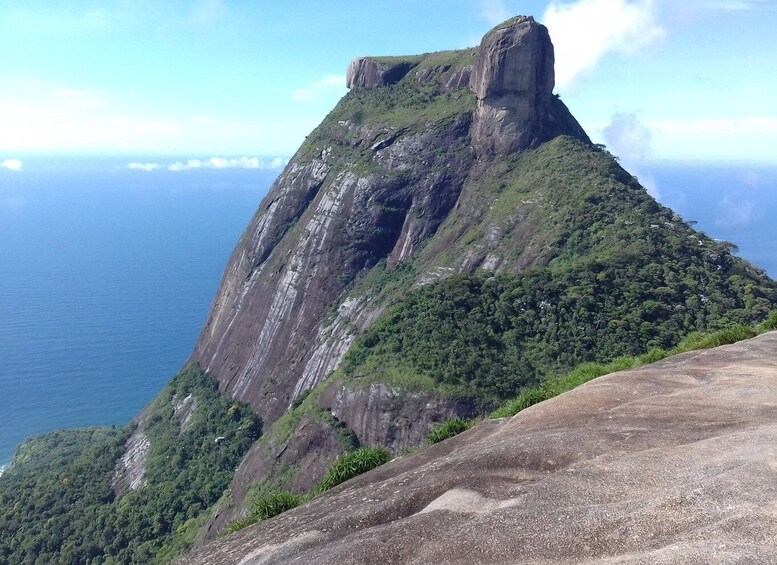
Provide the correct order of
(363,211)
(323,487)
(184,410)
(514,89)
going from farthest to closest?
(184,410) < (363,211) < (514,89) < (323,487)

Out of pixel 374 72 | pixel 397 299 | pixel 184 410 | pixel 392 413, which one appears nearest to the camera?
pixel 392 413

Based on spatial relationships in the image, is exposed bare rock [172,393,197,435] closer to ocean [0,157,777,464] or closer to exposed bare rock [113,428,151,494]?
exposed bare rock [113,428,151,494]

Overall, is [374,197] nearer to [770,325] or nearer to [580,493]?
[770,325]

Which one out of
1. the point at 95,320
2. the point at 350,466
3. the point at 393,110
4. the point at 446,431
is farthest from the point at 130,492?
the point at 95,320

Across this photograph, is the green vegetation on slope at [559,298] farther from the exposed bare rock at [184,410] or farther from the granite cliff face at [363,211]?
the exposed bare rock at [184,410]

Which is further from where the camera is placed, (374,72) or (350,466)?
(374,72)

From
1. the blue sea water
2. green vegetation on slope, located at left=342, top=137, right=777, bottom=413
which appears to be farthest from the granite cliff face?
the blue sea water

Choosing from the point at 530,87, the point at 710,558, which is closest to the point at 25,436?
the point at 530,87
